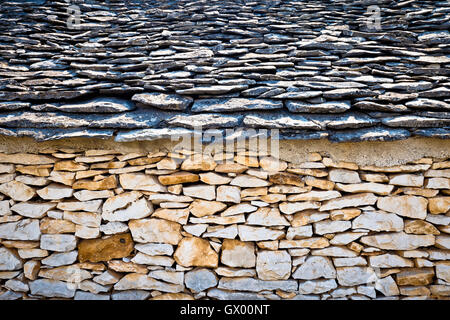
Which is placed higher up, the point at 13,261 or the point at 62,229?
the point at 62,229

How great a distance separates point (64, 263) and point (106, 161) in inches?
39.9

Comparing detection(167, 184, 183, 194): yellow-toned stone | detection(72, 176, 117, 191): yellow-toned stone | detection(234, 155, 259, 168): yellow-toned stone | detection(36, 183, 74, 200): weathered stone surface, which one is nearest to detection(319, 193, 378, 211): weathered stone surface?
detection(234, 155, 259, 168): yellow-toned stone

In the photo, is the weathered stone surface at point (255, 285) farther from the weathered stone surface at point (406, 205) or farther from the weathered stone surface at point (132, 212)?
the weathered stone surface at point (406, 205)

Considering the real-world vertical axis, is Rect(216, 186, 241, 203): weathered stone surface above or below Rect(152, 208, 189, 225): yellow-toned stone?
above

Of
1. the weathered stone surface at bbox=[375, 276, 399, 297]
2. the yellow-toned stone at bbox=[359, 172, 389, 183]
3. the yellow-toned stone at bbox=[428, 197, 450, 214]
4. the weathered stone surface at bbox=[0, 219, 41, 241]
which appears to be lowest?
the weathered stone surface at bbox=[375, 276, 399, 297]

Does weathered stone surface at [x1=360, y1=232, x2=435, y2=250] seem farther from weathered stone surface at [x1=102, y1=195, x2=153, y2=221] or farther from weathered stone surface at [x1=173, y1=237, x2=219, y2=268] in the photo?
weathered stone surface at [x1=102, y1=195, x2=153, y2=221]

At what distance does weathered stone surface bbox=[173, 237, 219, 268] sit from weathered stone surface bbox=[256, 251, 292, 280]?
382 mm

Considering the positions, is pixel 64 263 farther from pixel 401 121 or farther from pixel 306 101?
pixel 401 121

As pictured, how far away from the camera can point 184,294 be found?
7.42 ft

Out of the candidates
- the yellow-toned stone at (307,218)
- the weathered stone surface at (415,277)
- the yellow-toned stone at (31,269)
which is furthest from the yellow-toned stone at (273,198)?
the yellow-toned stone at (31,269)

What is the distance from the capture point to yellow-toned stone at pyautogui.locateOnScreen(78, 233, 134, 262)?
7.40 feet

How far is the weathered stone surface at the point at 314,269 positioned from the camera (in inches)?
86.0

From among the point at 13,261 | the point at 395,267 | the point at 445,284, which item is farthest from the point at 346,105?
the point at 13,261

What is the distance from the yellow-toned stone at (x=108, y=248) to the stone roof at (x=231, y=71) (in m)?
0.95
